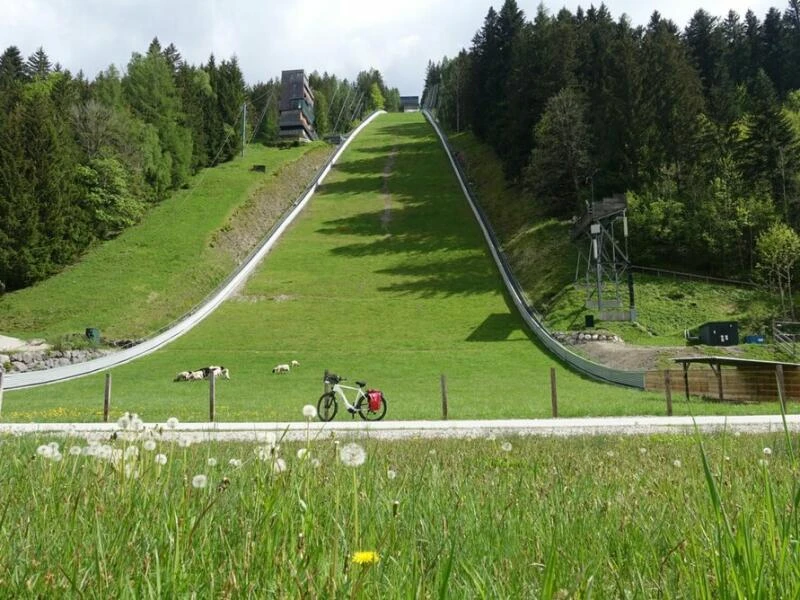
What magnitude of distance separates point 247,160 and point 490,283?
53.1m

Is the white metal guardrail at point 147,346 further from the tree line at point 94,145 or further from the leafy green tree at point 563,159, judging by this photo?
the leafy green tree at point 563,159

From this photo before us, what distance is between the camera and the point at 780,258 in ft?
123

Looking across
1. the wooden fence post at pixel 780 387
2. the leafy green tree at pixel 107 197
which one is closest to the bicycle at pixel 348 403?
the wooden fence post at pixel 780 387

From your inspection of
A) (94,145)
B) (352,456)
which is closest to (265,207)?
(94,145)

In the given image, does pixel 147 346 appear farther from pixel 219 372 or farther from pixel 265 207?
pixel 265 207

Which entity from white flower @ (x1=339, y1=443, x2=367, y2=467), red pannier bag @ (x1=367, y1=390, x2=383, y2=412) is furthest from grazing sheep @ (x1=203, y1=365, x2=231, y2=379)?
white flower @ (x1=339, y1=443, x2=367, y2=467)

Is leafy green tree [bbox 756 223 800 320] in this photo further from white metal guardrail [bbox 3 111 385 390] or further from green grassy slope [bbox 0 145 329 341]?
green grassy slope [bbox 0 145 329 341]

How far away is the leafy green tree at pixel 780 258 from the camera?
121 ft

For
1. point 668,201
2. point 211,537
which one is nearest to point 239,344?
point 668,201

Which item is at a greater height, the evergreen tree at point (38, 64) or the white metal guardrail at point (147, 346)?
the evergreen tree at point (38, 64)

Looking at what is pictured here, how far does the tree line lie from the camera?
4584cm

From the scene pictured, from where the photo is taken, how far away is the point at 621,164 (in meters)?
50.7

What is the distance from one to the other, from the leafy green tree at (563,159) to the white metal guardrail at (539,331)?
5815 mm

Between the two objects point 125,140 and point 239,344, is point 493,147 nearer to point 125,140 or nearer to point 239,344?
point 125,140
